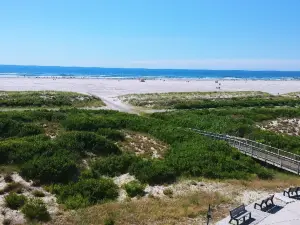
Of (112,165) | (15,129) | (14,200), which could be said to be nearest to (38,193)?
(14,200)

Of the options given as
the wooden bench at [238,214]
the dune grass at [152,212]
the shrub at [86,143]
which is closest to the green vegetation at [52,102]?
the shrub at [86,143]

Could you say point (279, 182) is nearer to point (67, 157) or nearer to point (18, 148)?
point (67, 157)

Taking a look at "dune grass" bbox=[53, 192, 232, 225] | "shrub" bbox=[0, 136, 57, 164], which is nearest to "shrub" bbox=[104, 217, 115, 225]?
"dune grass" bbox=[53, 192, 232, 225]

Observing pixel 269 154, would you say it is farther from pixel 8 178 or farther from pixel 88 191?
pixel 8 178

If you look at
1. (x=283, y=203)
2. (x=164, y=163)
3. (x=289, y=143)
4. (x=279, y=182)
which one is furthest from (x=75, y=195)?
(x=289, y=143)

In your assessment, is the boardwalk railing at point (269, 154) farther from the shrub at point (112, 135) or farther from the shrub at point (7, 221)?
the shrub at point (7, 221)

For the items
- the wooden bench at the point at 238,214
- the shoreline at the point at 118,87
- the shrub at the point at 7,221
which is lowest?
the shoreline at the point at 118,87

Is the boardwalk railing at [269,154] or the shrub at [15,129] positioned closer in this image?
the boardwalk railing at [269,154]
